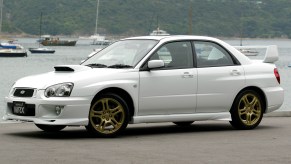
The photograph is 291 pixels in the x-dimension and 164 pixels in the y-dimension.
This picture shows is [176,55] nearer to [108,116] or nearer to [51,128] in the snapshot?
[108,116]

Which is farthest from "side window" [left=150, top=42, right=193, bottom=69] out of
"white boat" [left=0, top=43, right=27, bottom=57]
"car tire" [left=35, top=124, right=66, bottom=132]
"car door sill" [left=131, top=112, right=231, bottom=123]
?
"white boat" [left=0, top=43, right=27, bottom=57]

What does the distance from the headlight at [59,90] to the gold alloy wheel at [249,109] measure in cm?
304

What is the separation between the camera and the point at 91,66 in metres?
13.9

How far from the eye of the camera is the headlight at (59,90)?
42.5ft

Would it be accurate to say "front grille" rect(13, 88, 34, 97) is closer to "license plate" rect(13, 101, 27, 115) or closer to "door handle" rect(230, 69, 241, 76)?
"license plate" rect(13, 101, 27, 115)


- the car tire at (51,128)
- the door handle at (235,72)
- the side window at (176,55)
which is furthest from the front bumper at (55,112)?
the door handle at (235,72)

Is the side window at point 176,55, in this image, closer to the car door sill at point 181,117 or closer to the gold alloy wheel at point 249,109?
the car door sill at point 181,117

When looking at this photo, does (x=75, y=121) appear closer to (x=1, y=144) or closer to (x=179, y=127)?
(x=1, y=144)

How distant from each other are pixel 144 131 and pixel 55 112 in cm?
194

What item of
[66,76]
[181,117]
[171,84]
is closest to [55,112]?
[66,76]

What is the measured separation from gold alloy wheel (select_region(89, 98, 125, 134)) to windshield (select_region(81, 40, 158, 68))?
26.6 inches

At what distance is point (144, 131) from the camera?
14.4 m

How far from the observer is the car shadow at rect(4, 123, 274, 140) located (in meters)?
13.4

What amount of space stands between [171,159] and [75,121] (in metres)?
2.64
